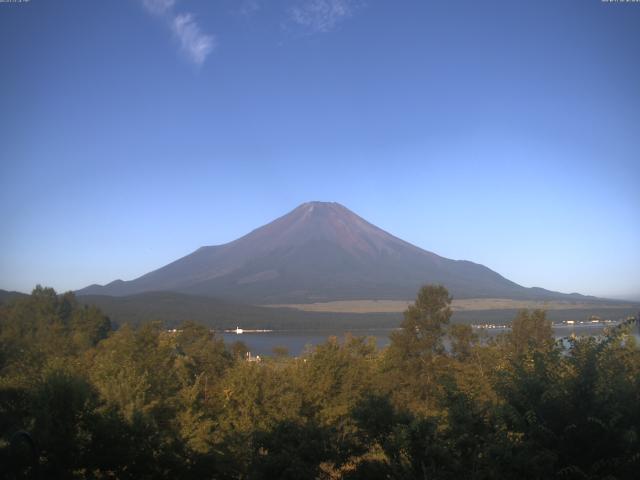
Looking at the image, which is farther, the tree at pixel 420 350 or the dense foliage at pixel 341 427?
the tree at pixel 420 350

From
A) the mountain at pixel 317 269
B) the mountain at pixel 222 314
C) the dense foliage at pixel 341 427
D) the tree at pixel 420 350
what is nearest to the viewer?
the dense foliage at pixel 341 427

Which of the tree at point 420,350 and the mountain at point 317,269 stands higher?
the mountain at point 317,269

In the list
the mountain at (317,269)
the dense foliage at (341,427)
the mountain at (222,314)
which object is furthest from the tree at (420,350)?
the mountain at (317,269)

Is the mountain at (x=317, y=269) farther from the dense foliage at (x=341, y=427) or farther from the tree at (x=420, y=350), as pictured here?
the dense foliage at (x=341, y=427)

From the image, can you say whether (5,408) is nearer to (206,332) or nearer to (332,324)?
(206,332)

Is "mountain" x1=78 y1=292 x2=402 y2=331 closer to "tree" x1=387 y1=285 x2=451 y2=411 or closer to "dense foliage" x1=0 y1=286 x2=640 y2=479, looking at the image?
"tree" x1=387 y1=285 x2=451 y2=411

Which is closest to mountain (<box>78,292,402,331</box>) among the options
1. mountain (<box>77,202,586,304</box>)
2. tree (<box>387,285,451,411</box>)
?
mountain (<box>77,202,586,304</box>)

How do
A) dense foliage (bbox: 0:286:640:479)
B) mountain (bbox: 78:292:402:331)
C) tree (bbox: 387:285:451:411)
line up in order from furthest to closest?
1. mountain (bbox: 78:292:402:331)
2. tree (bbox: 387:285:451:411)
3. dense foliage (bbox: 0:286:640:479)

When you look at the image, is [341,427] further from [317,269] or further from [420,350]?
[317,269]

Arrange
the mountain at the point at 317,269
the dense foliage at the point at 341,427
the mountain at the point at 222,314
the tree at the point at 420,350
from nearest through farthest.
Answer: the dense foliage at the point at 341,427 → the tree at the point at 420,350 → the mountain at the point at 222,314 → the mountain at the point at 317,269

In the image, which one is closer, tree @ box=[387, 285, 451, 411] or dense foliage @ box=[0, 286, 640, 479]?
dense foliage @ box=[0, 286, 640, 479]
